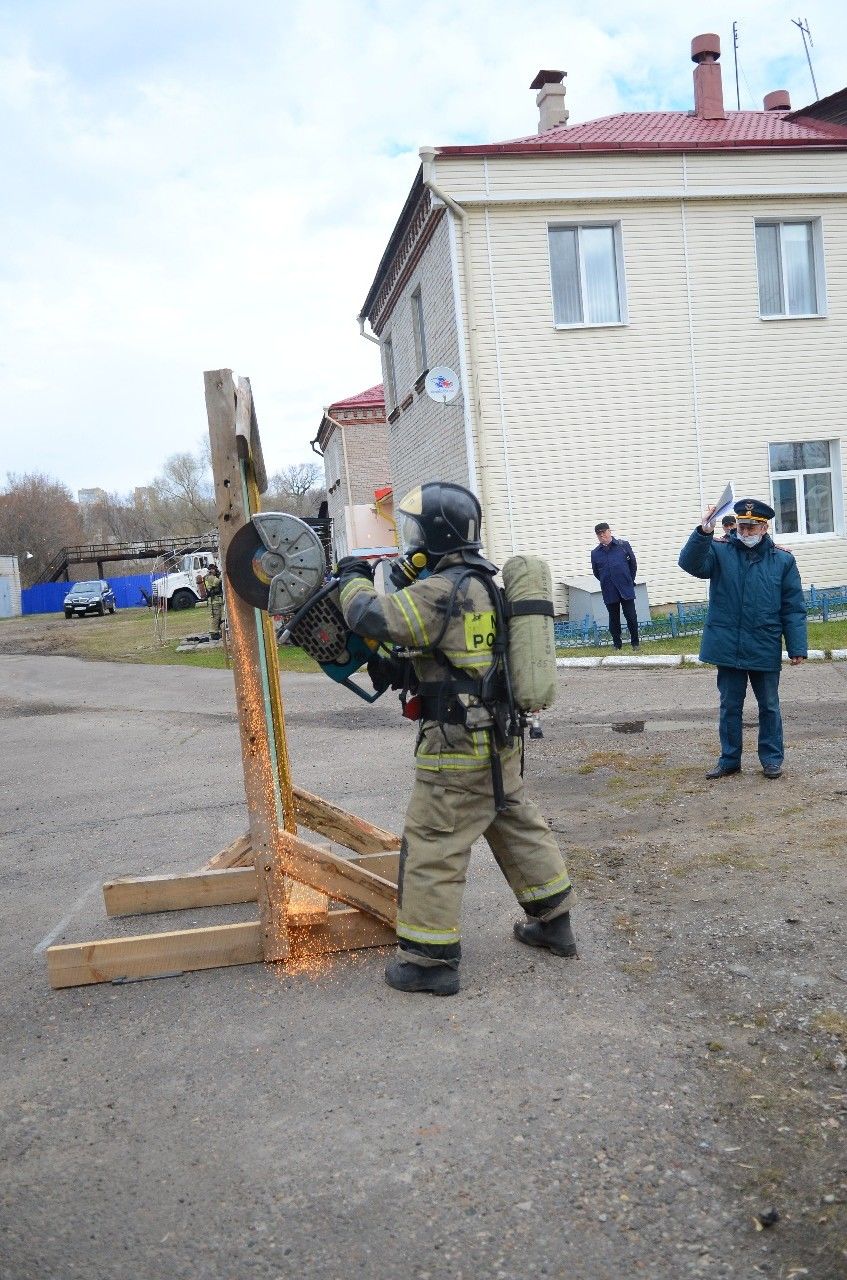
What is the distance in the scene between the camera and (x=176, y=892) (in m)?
5.11

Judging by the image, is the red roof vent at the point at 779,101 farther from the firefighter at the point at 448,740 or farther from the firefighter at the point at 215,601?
the firefighter at the point at 448,740

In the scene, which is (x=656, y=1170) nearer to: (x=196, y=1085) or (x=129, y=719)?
(x=196, y=1085)

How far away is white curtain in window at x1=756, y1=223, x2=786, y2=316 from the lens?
17547 millimetres

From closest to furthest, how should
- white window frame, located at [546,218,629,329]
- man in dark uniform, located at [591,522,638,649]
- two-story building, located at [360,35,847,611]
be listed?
man in dark uniform, located at [591,522,638,649]
two-story building, located at [360,35,847,611]
white window frame, located at [546,218,629,329]

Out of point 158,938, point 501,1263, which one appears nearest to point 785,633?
point 158,938

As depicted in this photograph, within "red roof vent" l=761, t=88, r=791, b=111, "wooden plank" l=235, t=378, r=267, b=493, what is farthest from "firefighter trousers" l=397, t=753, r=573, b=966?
"red roof vent" l=761, t=88, r=791, b=111

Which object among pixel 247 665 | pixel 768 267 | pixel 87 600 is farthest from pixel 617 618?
pixel 87 600

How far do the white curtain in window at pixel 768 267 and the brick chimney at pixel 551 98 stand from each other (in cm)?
487

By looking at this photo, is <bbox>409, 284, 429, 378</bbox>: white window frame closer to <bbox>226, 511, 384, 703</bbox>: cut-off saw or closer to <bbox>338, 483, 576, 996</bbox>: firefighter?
<bbox>338, 483, 576, 996</bbox>: firefighter

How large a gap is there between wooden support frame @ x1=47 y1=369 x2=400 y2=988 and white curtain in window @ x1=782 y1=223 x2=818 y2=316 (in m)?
15.8

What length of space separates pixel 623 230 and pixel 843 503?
5984 millimetres

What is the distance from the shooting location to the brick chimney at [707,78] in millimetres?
19000

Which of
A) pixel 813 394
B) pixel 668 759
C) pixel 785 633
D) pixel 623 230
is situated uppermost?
pixel 623 230

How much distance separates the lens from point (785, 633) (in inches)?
284
